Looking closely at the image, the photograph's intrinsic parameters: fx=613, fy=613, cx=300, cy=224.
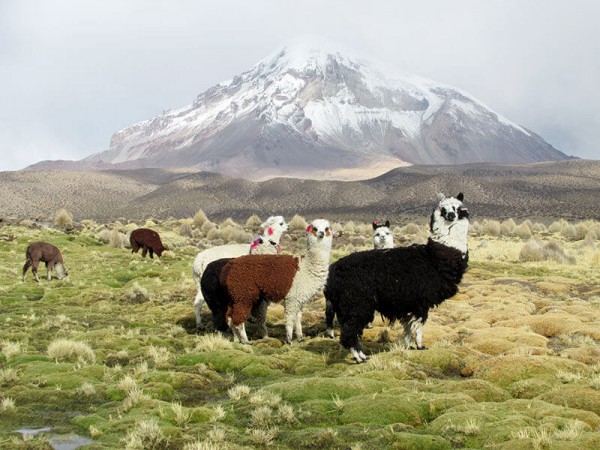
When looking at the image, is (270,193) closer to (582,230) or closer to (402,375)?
(582,230)

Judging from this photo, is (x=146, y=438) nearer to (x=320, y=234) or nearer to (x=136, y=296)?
(x=320, y=234)

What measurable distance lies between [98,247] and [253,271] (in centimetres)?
2482

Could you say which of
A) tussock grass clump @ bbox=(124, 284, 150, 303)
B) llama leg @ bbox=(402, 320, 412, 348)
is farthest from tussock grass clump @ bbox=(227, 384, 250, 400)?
tussock grass clump @ bbox=(124, 284, 150, 303)

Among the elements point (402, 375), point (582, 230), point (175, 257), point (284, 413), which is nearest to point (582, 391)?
point (402, 375)

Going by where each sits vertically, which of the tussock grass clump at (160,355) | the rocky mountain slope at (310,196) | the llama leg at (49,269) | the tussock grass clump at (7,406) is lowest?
the tussock grass clump at (160,355)

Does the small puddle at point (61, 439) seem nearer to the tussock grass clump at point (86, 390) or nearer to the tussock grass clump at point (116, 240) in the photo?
the tussock grass clump at point (86, 390)

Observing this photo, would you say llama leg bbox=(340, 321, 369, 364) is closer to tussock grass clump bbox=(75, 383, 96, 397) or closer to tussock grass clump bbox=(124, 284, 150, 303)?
tussock grass clump bbox=(75, 383, 96, 397)

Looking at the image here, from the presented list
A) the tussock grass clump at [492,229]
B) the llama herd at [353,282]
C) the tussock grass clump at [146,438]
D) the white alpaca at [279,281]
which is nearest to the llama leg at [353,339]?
the llama herd at [353,282]

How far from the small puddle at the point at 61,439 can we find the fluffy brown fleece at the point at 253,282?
4892 mm

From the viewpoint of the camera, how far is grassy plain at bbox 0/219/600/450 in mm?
6215

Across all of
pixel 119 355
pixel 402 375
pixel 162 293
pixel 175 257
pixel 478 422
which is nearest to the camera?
pixel 478 422

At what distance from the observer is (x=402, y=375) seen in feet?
28.0

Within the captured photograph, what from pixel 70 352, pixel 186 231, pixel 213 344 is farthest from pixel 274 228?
pixel 186 231

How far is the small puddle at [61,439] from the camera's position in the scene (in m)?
6.20
